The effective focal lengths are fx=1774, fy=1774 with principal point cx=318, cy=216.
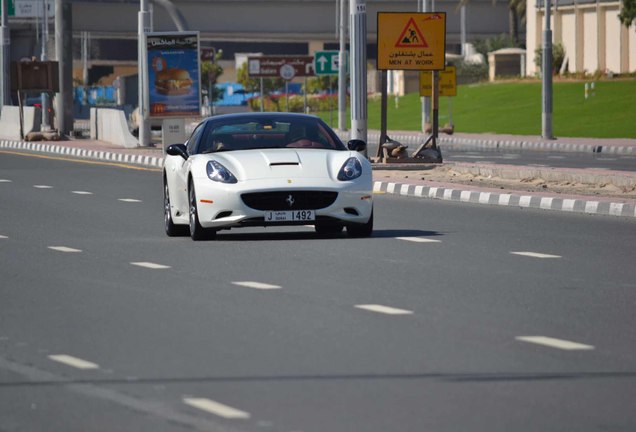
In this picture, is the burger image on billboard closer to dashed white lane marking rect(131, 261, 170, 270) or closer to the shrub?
dashed white lane marking rect(131, 261, 170, 270)

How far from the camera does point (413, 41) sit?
120 feet

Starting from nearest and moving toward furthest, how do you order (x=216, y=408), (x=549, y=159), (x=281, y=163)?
(x=216, y=408) < (x=281, y=163) < (x=549, y=159)

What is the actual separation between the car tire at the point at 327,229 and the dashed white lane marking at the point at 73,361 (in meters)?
8.97

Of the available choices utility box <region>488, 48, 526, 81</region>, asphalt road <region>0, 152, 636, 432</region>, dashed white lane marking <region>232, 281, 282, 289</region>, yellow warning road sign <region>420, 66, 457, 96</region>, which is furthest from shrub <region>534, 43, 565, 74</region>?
dashed white lane marking <region>232, 281, 282, 289</region>

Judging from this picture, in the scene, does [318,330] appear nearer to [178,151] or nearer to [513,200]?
[178,151]

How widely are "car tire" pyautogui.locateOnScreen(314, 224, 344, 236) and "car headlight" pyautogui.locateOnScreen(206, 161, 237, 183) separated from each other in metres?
1.24

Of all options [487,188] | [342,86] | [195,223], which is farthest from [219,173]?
[342,86]

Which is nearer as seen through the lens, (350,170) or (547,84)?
(350,170)

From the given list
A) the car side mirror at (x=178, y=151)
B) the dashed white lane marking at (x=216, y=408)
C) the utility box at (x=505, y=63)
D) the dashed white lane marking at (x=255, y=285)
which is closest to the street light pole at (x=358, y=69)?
the car side mirror at (x=178, y=151)

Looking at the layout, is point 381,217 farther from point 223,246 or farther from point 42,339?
point 42,339

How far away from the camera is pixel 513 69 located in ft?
307

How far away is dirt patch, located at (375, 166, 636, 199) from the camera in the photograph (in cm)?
2725

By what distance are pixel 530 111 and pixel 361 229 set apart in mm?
51516

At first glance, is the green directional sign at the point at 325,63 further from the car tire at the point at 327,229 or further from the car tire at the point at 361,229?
the car tire at the point at 361,229
